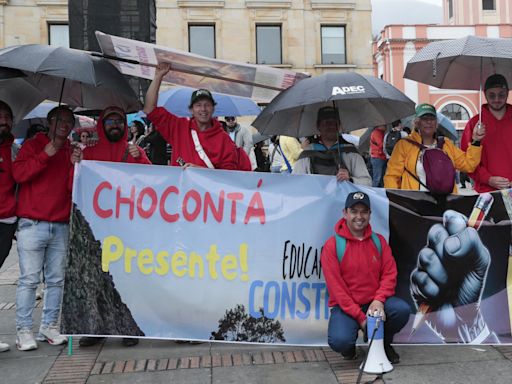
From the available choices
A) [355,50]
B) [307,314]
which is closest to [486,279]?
[307,314]

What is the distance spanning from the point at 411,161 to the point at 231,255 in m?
1.60

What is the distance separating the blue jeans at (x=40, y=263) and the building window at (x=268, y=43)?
24855 mm

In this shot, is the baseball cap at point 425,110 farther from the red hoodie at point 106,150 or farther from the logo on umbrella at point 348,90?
the red hoodie at point 106,150

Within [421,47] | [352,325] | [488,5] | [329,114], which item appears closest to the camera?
[352,325]

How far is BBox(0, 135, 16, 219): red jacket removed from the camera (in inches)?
165

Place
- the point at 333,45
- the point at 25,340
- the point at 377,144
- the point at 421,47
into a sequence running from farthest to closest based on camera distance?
the point at 421,47
the point at 333,45
the point at 377,144
the point at 25,340

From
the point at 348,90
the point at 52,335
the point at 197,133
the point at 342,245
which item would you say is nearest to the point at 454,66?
the point at 348,90

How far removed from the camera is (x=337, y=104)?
521cm

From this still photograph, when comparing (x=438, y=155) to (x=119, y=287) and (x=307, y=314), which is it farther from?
(x=119, y=287)

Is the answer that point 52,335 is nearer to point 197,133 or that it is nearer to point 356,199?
point 197,133

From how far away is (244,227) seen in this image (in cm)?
430

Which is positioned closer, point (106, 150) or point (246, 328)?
point (246, 328)

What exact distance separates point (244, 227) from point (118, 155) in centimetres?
116

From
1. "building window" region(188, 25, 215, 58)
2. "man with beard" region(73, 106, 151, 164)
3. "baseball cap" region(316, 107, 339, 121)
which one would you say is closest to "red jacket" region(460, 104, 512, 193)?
"baseball cap" region(316, 107, 339, 121)
